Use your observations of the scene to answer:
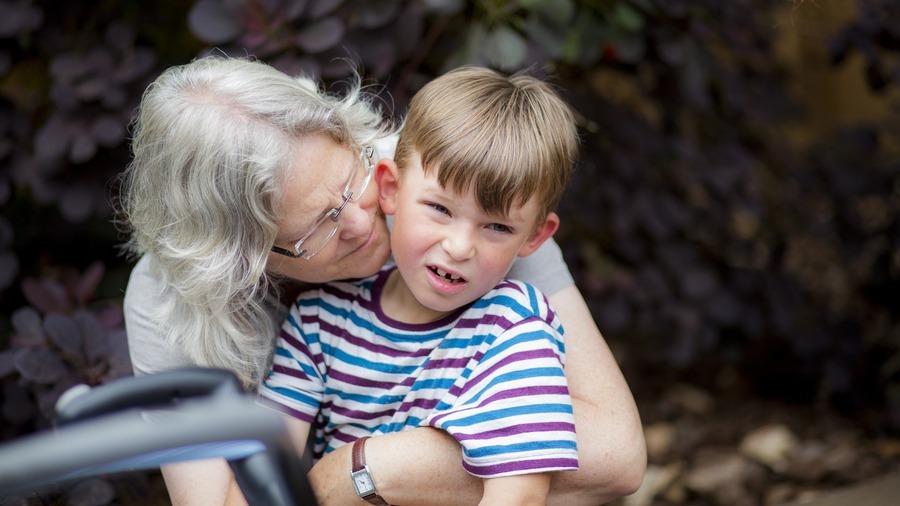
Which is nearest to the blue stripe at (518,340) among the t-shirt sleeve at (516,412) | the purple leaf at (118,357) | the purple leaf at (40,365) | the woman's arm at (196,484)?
the t-shirt sleeve at (516,412)

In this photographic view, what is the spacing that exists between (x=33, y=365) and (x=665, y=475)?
1805 millimetres

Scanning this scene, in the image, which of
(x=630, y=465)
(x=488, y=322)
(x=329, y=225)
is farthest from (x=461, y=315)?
(x=630, y=465)

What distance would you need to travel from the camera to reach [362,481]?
143cm

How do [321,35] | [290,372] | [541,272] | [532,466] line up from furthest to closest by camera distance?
[321,35]
[541,272]
[290,372]
[532,466]

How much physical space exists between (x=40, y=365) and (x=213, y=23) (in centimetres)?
80

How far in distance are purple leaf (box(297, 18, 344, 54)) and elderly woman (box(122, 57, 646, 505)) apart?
36cm

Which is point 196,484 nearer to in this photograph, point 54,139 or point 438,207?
point 438,207

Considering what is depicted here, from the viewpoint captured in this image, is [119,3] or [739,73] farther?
[739,73]

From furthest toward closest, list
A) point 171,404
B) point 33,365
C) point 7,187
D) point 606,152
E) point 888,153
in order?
point 888,153 → point 606,152 → point 7,187 → point 33,365 → point 171,404

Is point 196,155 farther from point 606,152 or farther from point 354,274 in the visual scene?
point 606,152

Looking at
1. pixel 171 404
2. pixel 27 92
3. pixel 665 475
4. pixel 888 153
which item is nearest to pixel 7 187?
pixel 27 92

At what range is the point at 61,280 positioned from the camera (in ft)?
7.84

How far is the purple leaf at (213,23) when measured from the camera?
6.32ft

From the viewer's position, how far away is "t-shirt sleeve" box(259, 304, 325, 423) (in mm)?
1509
